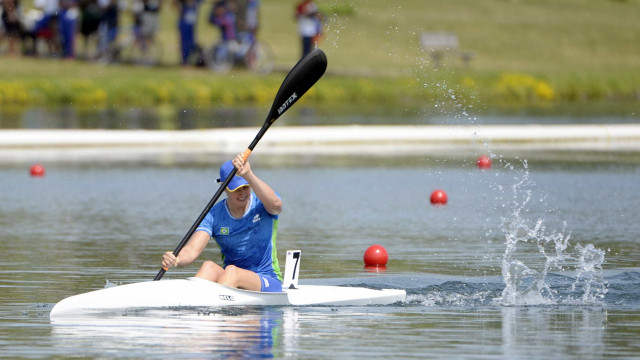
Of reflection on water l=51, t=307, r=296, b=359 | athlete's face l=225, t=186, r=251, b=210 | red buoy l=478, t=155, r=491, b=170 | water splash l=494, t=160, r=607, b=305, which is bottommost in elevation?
reflection on water l=51, t=307, r=296, b=359

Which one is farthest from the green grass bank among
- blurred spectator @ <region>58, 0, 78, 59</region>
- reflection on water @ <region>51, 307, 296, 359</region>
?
reflection on water @ <region>51, 307, 296, 359</region>

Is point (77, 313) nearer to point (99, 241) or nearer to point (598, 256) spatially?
point (99, 241)

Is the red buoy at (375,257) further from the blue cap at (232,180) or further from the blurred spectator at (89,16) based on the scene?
the blurred spectator at (89,16)

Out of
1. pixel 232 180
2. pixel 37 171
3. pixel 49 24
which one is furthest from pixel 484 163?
pixel 49 24

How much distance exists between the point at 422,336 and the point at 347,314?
3.85 feet

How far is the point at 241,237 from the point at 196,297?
62 centimetres

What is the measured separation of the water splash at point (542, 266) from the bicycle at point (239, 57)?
2202cm

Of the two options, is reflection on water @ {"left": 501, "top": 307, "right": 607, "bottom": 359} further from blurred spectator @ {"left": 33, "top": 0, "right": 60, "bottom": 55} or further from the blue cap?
blurred spectator @ {"left": 33, "top": 0, "right": 60, "bottom": 55}

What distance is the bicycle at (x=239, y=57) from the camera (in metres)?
38.3

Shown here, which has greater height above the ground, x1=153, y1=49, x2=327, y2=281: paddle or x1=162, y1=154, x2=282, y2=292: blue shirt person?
x1=153, y1=49, x2=327, y2=281: paddle

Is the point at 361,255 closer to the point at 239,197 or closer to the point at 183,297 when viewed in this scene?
the point at 239,197

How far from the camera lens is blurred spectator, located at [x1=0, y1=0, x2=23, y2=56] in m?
38.5

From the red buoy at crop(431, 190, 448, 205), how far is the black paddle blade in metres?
6.66

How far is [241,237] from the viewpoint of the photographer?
34.5 feet
